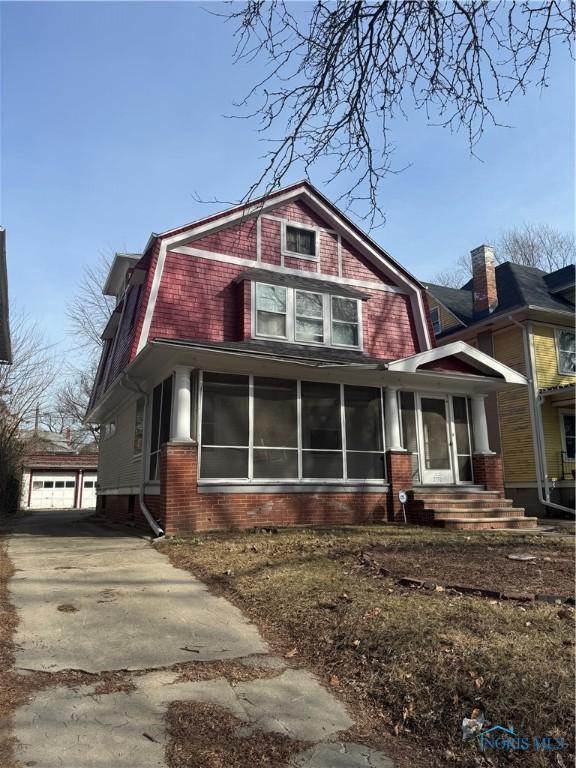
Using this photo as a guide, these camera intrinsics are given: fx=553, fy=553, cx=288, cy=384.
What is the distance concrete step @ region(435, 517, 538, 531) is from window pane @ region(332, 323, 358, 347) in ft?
16.0

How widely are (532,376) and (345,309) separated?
299 inches

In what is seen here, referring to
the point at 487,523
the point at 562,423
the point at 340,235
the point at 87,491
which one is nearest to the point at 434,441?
the point at 487,523

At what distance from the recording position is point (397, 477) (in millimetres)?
11742

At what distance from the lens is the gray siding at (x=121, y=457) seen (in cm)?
1340

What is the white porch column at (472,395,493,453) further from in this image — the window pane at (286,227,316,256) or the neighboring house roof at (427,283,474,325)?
the neighboring house roof at (427,283,474,325)

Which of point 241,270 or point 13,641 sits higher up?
point 241,270

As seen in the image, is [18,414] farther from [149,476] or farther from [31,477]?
[149,476]

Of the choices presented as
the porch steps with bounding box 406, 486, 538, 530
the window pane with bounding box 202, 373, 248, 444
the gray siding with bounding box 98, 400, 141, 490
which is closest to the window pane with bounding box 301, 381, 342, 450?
the window pane with bounding box 202, 373, 248, 444

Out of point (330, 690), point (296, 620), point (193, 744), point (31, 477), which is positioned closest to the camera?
point (193, 744)

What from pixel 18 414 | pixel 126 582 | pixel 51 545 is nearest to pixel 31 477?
pixel 18 414

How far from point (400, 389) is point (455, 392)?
158 centimetres

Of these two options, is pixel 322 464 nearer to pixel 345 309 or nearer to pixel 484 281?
pixel 345 309

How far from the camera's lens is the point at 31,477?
103 ft

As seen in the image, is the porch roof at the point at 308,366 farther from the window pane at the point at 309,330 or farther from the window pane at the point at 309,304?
the window pane at the point at 309,304
